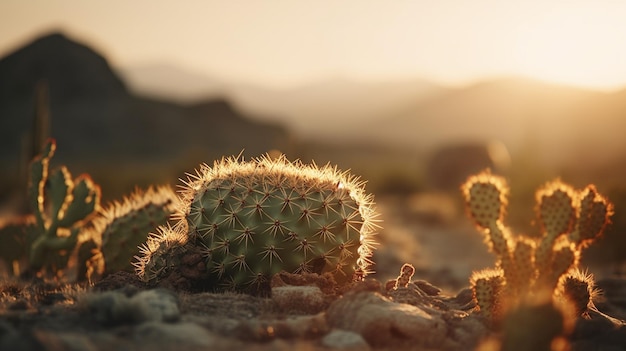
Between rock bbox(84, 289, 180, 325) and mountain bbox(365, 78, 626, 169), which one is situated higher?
mountain bbox(365, 78, 626, 169)

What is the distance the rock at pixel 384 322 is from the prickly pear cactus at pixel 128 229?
2.80 meters

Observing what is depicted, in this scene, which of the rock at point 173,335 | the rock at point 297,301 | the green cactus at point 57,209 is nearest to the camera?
the rock at point 173,335

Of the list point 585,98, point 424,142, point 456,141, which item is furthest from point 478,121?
point 456,141

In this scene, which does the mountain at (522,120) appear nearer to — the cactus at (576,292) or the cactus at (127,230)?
the cactus at (127,230)

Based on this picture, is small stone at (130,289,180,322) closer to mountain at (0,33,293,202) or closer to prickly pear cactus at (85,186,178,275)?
prickly pear cactus at (85,186,178,275)

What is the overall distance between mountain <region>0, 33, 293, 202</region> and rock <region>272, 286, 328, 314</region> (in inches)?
2155

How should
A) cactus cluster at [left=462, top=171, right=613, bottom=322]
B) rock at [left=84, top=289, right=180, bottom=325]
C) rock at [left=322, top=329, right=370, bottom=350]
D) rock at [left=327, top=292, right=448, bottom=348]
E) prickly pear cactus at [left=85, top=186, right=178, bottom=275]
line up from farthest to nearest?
prickly pear cactus at [left=85, top=186, right=178, bottom=275] → cactus cluster at [left=462, top=171, right=613, bottom=322] → rock at [left=327, top=292, right=448, bottom=348] → rock at [left=84, top=289, right=180, bottom=325] → rock at [left=322, top=329, right=370, bottom=350]

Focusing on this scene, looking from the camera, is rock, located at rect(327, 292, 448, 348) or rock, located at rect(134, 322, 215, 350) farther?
rock, located at rect(327, 292, 448, 348)

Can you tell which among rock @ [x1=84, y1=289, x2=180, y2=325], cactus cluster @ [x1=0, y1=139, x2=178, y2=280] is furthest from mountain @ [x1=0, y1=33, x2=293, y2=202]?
rock @ [x1=84, y1=289, x2=180, y2=325]

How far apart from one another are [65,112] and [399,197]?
49.0 metres

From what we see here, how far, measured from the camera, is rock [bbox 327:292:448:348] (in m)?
4.35

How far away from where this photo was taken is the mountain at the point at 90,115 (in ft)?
207

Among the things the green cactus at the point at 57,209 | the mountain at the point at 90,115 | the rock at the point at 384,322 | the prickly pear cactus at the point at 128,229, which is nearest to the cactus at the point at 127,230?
the prickly pear cactus at the point at 128,229

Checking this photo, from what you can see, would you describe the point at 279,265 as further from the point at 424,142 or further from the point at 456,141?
the point at 424,142
